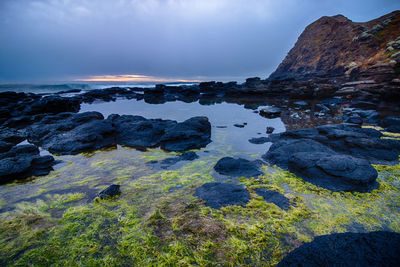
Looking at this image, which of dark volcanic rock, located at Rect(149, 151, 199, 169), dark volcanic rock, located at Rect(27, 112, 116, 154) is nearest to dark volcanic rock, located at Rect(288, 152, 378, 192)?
dark volcanic rock, located at Rect(149, 151, 199, 169)

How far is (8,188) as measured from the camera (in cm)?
388

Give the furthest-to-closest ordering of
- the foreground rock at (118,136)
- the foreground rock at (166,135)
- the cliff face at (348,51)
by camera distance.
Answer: the cliff face at (348,51) → the foreground rock at (166,135) → the foreground rock at (118,136)

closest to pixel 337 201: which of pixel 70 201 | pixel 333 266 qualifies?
pixel 333 266

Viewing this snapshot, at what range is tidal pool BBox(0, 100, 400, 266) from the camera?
226cm

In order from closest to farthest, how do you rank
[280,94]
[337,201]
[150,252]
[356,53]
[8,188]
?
[150,252]
[337,201]
[8,188]
[280,94]
[356,53]

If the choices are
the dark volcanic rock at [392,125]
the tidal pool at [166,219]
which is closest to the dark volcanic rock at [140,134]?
the tidal pool at [166,219]

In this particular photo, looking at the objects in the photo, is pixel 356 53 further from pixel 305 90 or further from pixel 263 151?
pixel 263 151

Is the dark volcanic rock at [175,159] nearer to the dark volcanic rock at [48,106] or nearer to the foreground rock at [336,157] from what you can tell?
the foreground rock at [336,157]

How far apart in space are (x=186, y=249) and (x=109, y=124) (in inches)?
286

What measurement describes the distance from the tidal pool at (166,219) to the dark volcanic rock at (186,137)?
2.17m

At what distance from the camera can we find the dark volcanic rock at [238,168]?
447 cm

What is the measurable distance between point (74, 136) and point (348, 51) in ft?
222

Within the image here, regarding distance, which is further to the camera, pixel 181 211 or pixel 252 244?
pixel 181 211

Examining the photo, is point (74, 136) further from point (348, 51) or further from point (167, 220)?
point (348, 51)
